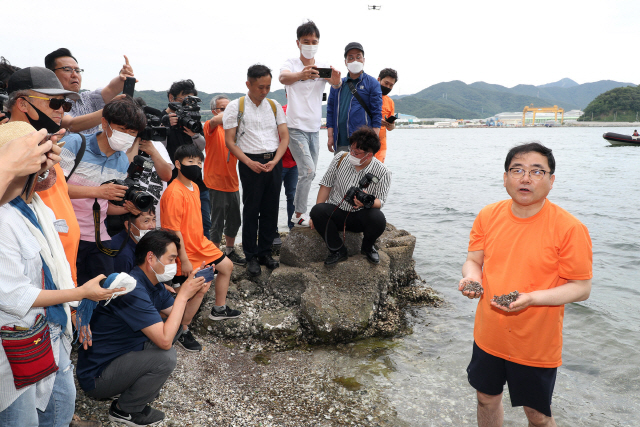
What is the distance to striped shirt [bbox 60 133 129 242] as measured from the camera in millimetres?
3074

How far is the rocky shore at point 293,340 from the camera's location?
122 inches

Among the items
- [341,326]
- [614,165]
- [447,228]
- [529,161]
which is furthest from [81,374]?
[614,165]

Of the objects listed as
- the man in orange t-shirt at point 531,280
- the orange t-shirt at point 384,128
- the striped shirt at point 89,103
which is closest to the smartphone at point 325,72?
the orange t-shirt at point 384,128

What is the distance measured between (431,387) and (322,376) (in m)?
1.01

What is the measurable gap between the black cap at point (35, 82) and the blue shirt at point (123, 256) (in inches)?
42.0

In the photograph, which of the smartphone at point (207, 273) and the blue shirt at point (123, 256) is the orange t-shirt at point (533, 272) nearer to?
the smartphone at point (207, 273)

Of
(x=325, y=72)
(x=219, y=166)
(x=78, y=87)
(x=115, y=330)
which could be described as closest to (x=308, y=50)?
(x=325, y=72)

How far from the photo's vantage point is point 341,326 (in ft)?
14.0

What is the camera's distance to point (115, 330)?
2754mm

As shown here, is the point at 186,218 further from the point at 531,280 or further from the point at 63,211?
the point at 531,280

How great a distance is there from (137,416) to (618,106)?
101 metres

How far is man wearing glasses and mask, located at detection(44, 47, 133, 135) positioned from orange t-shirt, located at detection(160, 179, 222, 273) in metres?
0.84

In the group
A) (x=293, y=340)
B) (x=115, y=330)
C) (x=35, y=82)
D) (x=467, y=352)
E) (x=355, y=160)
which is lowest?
(x=467, y=352)

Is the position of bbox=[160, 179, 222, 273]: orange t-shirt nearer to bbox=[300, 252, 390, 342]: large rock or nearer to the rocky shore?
the rocky shore
